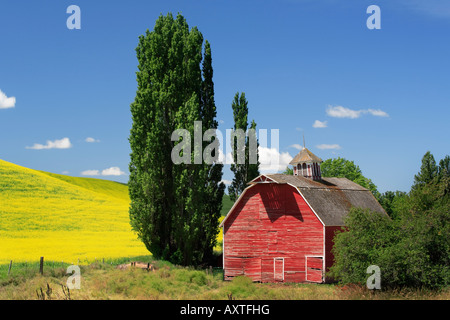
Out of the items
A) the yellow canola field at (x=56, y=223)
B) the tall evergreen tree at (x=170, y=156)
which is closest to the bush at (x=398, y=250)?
the tall evergreen tree at (x=170, y=156)

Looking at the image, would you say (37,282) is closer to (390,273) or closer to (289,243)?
(289,243)

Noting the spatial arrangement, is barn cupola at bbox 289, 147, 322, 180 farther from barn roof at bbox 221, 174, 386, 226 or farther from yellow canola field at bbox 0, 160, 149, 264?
yellow canola field at bbox 0, 160, 149, 264

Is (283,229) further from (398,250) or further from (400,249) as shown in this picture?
(398,250)

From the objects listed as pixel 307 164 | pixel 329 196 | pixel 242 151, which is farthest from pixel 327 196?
pixel 242 151

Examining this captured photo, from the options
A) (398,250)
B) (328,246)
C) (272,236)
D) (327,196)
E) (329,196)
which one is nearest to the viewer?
(398,250)

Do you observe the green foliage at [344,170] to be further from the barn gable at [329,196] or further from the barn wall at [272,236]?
the barn wall at [272,236]

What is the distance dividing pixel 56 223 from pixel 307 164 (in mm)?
27131

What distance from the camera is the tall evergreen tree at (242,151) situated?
38781mm

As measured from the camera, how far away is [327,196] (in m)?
32.7

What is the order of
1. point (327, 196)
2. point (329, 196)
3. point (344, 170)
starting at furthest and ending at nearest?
point (344, 170) < point (329, 196) < point (327, 196)

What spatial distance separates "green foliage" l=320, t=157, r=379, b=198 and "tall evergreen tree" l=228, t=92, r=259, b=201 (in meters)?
26.4

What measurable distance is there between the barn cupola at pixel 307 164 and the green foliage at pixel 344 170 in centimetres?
2575
